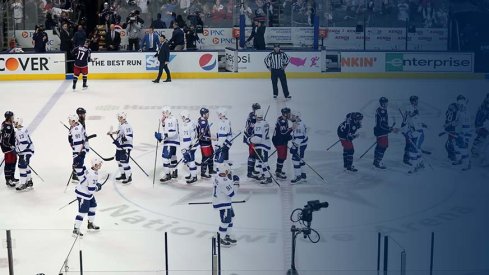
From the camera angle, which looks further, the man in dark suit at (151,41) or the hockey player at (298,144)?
the man in dark suit at (151,41)

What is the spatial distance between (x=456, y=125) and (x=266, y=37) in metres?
12.3

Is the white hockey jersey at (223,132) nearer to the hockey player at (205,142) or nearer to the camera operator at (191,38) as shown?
the hockey player at (205,142)

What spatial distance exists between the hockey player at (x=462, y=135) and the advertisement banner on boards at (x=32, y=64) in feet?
41.3

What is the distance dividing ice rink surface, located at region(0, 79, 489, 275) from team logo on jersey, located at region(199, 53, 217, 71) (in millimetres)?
2077

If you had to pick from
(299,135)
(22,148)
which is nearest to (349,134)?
(299,135)

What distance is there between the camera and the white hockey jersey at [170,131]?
45.7 feet

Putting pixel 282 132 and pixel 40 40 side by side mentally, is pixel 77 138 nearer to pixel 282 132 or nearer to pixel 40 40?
pixel 282 132

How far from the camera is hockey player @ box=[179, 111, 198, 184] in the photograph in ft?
45.3

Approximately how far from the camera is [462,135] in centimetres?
1491

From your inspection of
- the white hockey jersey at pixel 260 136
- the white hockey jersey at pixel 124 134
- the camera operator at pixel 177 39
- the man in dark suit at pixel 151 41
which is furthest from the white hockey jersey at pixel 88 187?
the camera operator at pixel 177 39

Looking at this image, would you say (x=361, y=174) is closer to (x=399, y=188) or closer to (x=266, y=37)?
(x=399, y=188)

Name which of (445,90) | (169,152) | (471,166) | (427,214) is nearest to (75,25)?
(445,90)

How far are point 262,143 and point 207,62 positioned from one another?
10.8m

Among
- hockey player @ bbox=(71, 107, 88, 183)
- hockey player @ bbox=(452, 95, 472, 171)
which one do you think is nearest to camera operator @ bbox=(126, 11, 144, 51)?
hockey player @ bbox=(71, 107, 88, 183)
